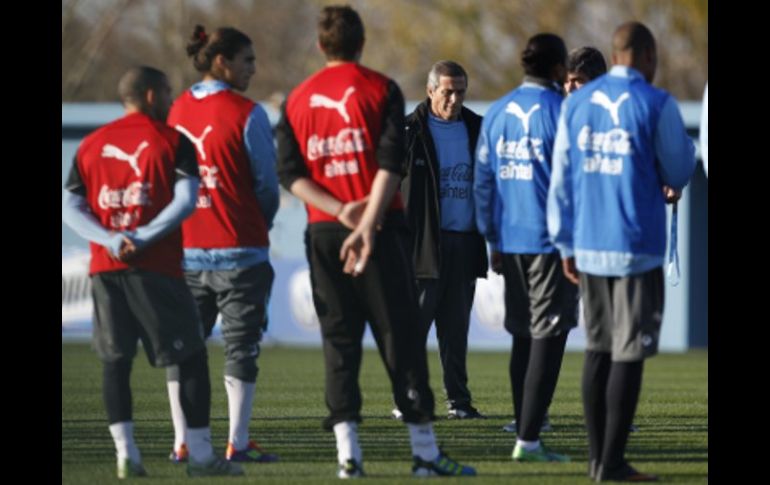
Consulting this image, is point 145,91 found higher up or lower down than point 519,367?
higher up

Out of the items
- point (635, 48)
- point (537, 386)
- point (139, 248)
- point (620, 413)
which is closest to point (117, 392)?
point (139, 248)

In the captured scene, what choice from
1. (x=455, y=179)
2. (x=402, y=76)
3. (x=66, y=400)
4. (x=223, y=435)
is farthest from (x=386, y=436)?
(x=402, y=76)

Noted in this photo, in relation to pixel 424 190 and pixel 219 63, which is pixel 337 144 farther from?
pixel 424 190

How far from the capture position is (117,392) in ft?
29.9

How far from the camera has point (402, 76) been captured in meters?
44.8

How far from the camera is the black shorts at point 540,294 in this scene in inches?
379

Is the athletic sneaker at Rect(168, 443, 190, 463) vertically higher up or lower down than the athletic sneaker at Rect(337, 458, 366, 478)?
lower down

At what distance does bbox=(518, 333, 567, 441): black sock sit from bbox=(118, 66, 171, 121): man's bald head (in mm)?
2306

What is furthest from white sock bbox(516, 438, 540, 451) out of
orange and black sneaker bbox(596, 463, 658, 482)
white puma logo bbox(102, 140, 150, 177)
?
white puma logo bbox(102, 140, 150, 177)

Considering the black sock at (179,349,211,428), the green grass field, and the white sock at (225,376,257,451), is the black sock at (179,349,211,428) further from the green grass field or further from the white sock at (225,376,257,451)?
the white sock at (225,376,257,451)

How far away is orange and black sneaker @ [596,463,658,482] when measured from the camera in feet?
28.4

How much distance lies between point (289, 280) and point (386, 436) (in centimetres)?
1408

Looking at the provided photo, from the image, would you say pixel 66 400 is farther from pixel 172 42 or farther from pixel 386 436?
pixel 172 42

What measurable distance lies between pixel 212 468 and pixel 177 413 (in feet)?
1.57
